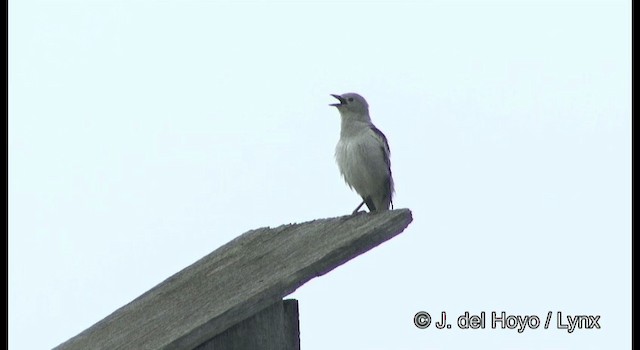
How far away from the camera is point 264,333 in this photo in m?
6.06

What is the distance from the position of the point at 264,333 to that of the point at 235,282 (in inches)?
11.5

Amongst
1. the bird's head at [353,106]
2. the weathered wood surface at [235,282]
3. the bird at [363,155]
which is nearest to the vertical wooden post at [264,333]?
the weathered wood surface at [235,282]

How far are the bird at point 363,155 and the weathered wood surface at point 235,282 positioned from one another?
3.43 m

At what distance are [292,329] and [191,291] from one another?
0.63 metres

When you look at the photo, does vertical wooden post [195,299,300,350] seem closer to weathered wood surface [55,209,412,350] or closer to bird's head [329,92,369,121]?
weathered wood surface [55,209,412,350]

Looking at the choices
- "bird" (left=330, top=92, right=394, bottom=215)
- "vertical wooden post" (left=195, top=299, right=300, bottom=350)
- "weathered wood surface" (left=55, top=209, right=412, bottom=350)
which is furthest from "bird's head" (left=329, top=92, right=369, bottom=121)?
"vertical wooden post" (left=195, top=299, right=300, bottom=350)

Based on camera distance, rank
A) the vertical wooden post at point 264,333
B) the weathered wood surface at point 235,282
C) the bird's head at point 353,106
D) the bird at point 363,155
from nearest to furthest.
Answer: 1. the weathered wood surface at point 235,282
2. the vertical wooden post at point 264,333
3. the bird at point 363,155
4. the bird's head at point 353,106

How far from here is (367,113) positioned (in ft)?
37.9

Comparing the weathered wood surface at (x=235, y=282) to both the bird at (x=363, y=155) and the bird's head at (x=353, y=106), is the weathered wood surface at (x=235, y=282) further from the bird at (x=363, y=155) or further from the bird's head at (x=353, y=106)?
the bird's head at (x=353, y=106)

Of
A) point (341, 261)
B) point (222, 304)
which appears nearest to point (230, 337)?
point (222, 304)

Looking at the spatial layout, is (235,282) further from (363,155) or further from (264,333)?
(363,155)

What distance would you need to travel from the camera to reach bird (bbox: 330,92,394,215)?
10.8 metres

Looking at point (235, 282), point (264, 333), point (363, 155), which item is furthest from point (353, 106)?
point (264, 333)

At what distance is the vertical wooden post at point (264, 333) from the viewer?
5.94 m
